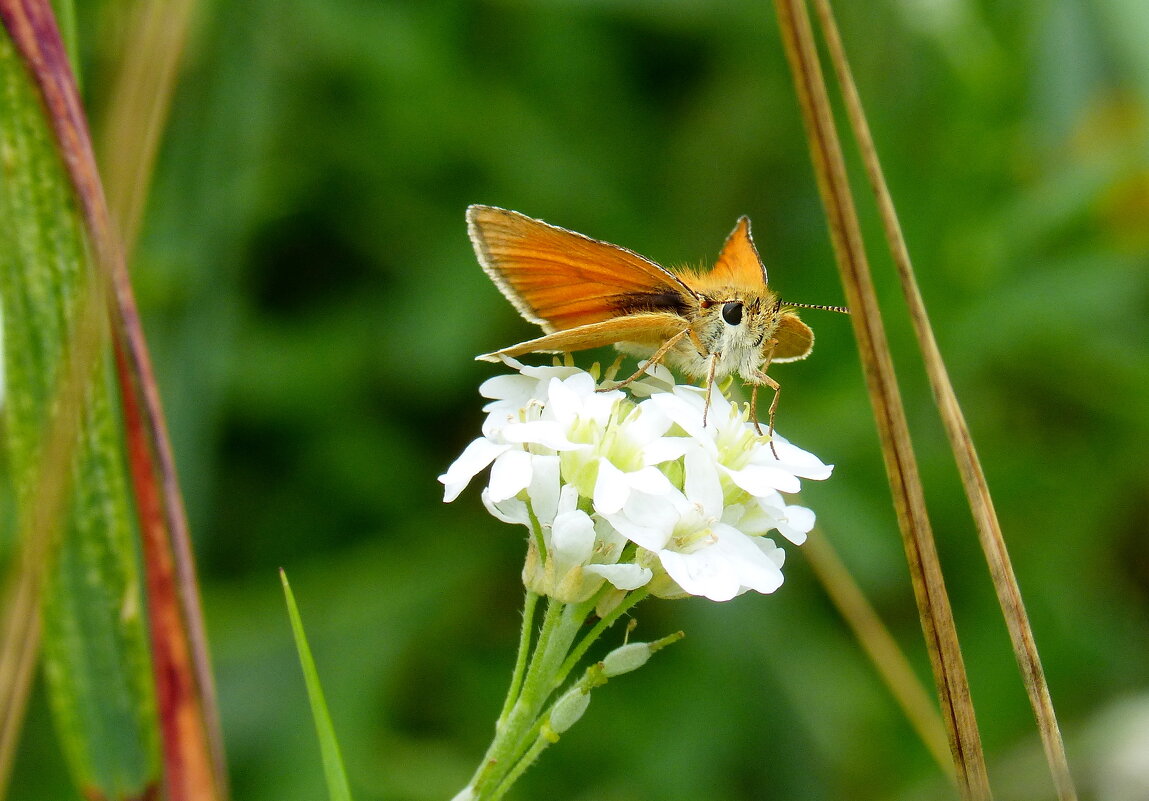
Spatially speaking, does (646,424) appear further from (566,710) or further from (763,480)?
(566,710)

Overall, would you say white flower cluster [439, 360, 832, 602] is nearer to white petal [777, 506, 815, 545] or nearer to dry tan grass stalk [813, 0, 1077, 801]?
white petal [777, 506, 815, 545]

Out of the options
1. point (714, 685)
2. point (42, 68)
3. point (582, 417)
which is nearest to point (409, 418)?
point (714, 685)

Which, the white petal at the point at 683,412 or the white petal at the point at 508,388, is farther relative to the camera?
the white petal at the point at 508,388

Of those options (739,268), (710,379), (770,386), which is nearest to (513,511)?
(710,379)

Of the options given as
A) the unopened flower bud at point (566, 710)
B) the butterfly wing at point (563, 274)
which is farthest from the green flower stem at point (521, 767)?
the butterfly wing at point (563, 274)

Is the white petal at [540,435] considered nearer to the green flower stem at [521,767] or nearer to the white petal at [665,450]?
the white petal at [665,450]

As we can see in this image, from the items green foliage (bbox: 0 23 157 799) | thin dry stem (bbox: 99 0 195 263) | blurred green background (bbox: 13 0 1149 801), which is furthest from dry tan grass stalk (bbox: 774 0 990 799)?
blurred green background (bbox: 13 0 1149 801)
